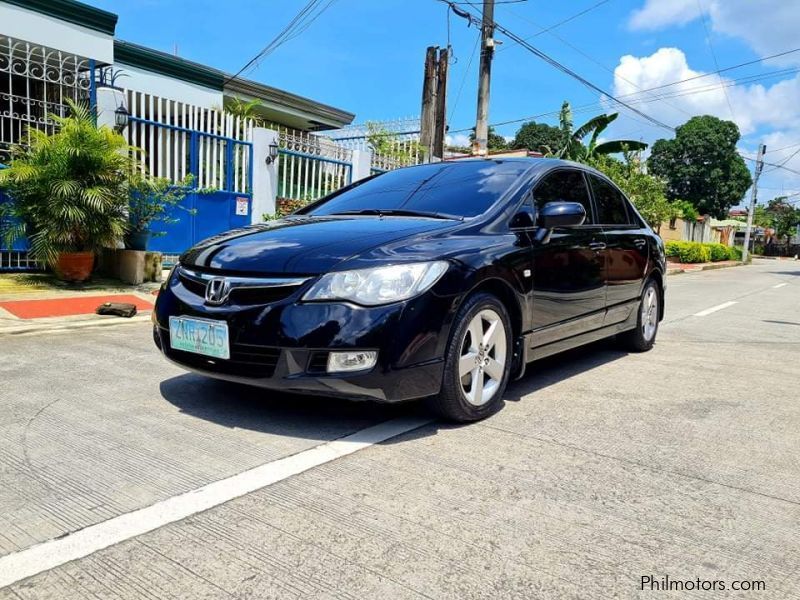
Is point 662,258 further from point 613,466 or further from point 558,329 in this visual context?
point 613,466

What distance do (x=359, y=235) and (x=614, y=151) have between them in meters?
18.5

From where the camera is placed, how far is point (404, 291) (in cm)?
315

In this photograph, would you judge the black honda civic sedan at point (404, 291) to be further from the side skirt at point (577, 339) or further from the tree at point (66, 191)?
the tree at point (66, 191)

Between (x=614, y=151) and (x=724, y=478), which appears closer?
(x=724, y=478)

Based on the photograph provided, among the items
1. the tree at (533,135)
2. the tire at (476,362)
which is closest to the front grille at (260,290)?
the tire at (476,362)

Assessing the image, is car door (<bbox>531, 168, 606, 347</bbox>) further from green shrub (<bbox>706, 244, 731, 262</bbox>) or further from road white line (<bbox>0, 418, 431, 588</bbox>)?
green shrub (<bbox>706, 244, 731, 262</bbox>)

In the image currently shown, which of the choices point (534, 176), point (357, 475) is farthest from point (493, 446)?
point (534, 176)

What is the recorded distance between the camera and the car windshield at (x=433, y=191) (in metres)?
4.07

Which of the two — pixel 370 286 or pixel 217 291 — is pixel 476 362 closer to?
pixel 370 286

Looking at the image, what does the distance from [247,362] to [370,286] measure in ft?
2.35

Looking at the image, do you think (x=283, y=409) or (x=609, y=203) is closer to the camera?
(x=283, y=409)

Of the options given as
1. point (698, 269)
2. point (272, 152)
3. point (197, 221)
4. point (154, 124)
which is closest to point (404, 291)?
point (154, 124)

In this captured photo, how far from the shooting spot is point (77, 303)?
7.25 meters

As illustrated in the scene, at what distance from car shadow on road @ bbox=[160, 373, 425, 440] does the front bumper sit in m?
0.31
